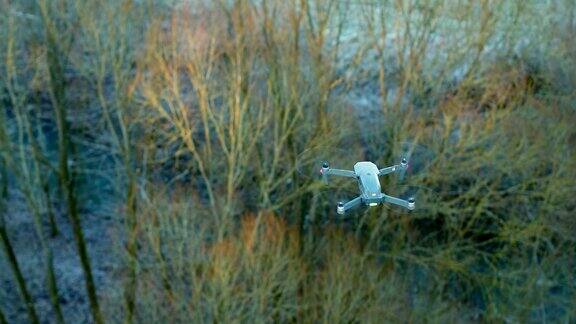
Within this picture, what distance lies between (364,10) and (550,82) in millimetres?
4826

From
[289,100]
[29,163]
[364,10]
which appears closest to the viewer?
[289,100]

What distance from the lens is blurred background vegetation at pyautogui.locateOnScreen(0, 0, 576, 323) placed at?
584 inches

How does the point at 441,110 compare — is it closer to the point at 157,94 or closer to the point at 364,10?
the point at 364,10

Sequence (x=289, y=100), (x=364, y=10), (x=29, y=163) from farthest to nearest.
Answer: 1. (x=29, y=163)
2. (x=364, y=10)
3. (x=289, y=100)

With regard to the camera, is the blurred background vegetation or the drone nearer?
the drone

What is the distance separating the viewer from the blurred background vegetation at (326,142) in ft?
48.6

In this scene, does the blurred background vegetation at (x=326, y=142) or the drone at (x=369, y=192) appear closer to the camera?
the drone at (x=369, y=192)

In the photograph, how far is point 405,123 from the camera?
16219 millimetres

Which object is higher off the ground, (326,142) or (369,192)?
(369,192)

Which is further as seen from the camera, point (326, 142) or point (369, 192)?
point (326, 142)

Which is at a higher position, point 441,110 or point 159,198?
point 441,110

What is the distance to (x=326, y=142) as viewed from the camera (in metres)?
15.4

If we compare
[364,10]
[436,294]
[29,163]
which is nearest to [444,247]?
[436,294]

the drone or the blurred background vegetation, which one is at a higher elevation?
the drone
